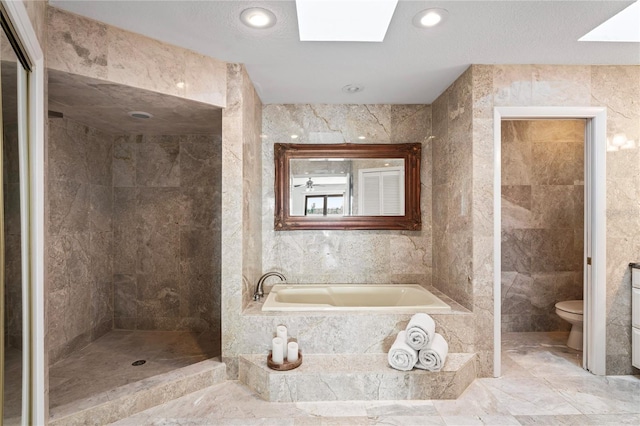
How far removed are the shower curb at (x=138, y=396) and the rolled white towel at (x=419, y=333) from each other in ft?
4.45

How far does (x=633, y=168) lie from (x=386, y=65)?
200 cm

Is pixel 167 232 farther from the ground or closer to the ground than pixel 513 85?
closer to the ground

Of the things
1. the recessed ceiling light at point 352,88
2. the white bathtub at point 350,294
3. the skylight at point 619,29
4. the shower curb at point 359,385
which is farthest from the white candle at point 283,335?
the skylight at point 619,29

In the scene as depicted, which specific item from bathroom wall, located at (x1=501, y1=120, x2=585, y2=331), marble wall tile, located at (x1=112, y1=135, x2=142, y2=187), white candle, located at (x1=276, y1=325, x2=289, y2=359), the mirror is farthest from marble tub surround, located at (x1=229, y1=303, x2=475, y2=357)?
marble wall tile, located at (x1=112, y1=135, x2=142, y2=187)

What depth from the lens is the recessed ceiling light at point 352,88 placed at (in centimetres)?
287

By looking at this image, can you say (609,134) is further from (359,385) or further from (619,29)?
(359,385)

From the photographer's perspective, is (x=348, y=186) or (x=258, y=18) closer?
(x=258, y=18)

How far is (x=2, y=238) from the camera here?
1339 mm

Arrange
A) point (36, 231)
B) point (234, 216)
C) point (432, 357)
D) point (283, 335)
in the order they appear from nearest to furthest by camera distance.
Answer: point (36, 231)
point (432, 357)
point (283, 335)
point (234, 216)

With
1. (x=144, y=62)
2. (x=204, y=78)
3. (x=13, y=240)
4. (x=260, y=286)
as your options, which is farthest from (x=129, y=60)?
(x=260, y=286)

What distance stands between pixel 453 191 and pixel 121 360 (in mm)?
3052

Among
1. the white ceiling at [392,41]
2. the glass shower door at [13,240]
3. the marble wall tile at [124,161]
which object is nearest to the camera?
the glass shower door at [13,240]

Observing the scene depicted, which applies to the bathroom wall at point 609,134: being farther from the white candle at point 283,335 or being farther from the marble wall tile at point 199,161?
the marble wall tile at point 199,161

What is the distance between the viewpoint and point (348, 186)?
336cm
